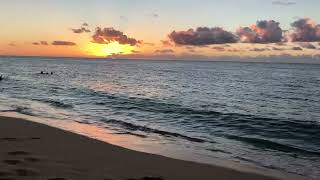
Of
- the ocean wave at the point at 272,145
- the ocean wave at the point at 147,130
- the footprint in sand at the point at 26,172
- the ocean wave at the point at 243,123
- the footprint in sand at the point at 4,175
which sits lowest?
the ocean wave at the point at 243,123

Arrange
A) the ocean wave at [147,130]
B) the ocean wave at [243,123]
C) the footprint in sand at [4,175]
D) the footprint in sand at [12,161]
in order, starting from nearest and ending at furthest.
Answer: the footprint in sand at [4,175]
the footprint in sand at [12,161]
the ocean wave at [147,130]
the ocean wave at [243,123]

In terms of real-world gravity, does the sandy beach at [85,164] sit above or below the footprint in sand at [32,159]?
below

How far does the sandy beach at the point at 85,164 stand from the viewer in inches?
388

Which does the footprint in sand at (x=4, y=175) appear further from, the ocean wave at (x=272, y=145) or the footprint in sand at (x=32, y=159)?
the ocean wave at (x=272, y=145)

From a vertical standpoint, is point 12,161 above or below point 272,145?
above

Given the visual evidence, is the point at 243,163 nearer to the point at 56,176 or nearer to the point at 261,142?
the point at 261,142

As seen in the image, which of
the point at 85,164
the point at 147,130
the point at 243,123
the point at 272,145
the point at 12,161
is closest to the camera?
the point at 12,161

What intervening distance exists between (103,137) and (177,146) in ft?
10.9

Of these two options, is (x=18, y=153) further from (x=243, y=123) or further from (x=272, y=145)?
(x=243, y=123)

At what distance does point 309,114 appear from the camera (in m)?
31.0

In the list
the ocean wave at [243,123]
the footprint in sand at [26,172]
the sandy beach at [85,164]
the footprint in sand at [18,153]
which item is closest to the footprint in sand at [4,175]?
the sandy beach at [85,164]

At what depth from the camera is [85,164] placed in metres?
11.1


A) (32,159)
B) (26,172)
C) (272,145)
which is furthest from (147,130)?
(26,172)

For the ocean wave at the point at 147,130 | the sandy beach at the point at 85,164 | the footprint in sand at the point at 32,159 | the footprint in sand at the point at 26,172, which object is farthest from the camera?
the ocean wave at the point at 147,130
